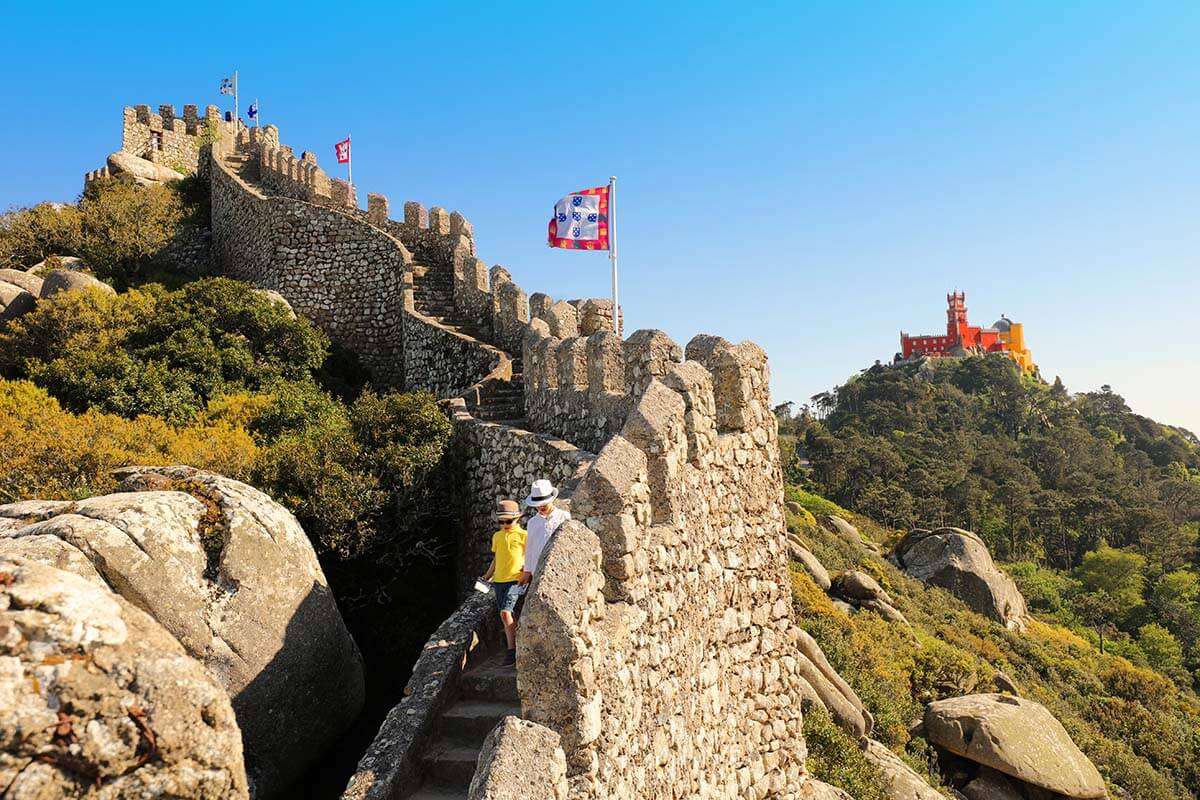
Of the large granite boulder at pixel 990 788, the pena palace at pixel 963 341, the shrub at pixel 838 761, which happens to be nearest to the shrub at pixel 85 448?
the shrub at pixel 838 761

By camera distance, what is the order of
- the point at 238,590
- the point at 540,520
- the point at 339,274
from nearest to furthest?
the point at 540,520, the point at 238,590, the point at 339,274

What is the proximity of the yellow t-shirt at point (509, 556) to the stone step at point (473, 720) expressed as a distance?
0.96m

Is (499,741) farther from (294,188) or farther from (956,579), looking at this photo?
(956,579)

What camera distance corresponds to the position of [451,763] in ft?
18.4

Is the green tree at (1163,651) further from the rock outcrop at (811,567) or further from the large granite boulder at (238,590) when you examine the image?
the large granite boulder at (238,590)

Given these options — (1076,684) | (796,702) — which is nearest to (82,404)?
(796,702)

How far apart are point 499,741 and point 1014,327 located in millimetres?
111590

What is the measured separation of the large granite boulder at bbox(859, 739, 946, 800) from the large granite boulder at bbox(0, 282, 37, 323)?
1759 centimetres

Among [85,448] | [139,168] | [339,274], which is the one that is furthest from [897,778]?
[139,168]

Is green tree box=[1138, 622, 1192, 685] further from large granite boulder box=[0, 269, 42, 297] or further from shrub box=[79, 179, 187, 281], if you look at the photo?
large granite boulder box=[0, 269, 42, 297]

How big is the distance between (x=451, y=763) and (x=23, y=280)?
17967 millimetres

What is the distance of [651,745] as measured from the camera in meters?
4.57

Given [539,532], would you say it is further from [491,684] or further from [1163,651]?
[1163,651]

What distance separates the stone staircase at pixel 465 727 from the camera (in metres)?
5.56
